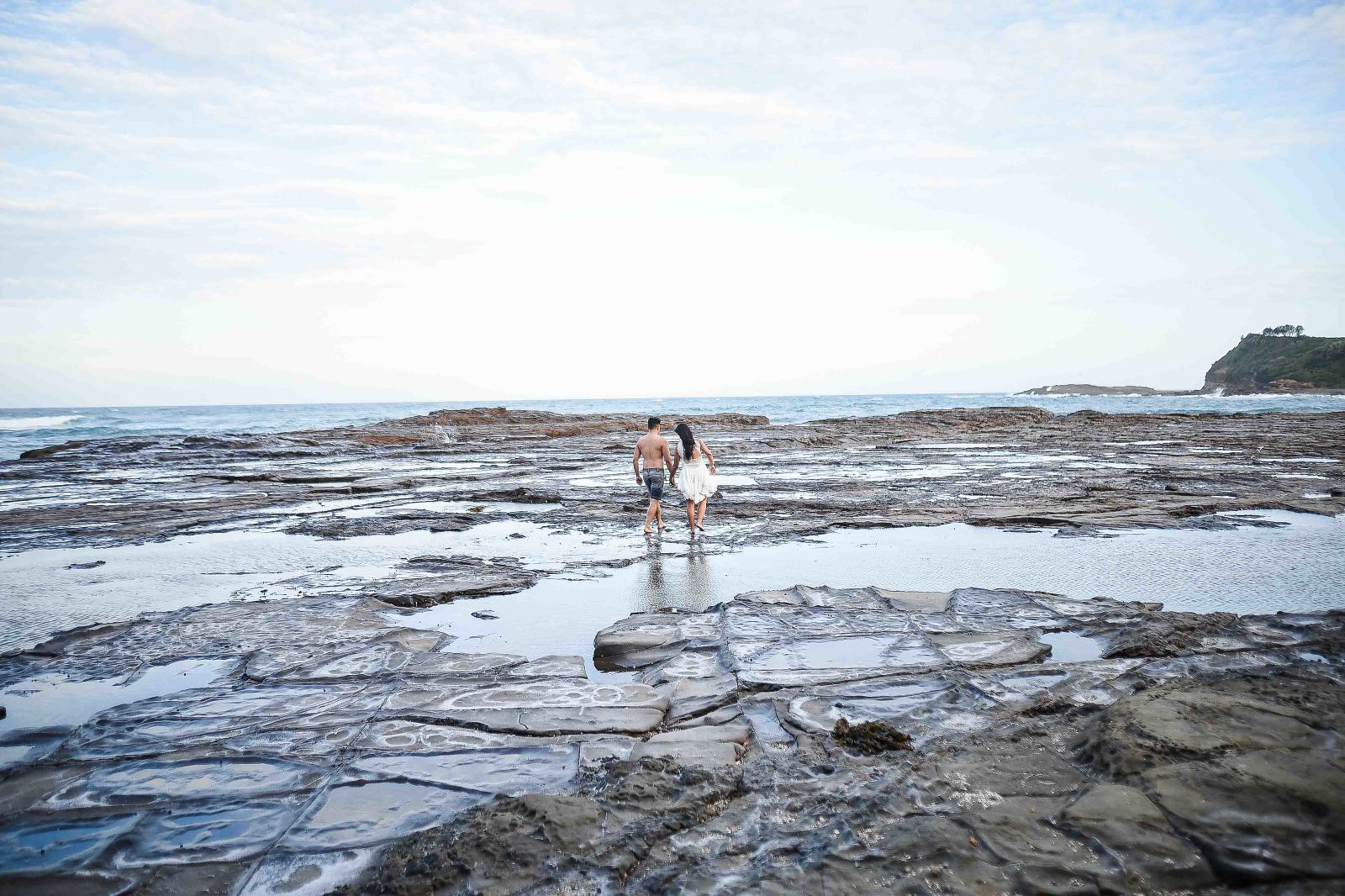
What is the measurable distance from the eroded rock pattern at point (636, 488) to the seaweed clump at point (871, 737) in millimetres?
6381

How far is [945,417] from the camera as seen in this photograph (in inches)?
1703

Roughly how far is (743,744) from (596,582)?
13.3 feet

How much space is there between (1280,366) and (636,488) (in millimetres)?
108060

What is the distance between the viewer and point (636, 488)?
629 inches

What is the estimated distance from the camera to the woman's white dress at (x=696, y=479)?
34.0 feet

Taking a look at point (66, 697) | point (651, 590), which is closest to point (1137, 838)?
point (651, 590)

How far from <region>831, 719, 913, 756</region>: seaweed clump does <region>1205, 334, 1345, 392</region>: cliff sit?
10319cm

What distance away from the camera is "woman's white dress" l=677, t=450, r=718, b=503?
10375mm

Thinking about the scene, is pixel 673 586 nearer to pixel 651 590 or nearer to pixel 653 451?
pixel 651 590

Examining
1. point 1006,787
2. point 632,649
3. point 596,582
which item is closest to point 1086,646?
point 1006,787

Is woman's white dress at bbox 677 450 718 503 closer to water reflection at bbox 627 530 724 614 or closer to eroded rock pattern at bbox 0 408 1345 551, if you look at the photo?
eroded rock pattern at bbox 0 408 1345 551

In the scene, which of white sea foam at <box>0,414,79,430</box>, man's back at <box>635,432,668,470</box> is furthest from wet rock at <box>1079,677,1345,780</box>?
white sea foam at <box>0,414,79,430</box>

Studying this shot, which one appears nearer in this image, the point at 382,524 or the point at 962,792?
the point at 962,792

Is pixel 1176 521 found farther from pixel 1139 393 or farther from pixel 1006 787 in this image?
pixel 1139 393
